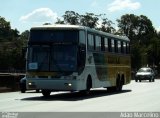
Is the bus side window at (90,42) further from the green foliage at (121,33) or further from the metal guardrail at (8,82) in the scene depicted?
the green foliage at (121,33)

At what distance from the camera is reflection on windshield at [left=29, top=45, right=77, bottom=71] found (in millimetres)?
24172

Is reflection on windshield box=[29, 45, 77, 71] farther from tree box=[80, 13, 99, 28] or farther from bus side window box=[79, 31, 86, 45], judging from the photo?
tree box=[80, 13, 99, 28]

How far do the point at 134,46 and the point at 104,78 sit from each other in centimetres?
7749

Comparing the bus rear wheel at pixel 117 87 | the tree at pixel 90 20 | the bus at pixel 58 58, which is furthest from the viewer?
the tree at pixel 90 20

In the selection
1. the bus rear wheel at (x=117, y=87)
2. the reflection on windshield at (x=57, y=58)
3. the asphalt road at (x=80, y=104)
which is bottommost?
the asphalt road at (x=80, y=104)

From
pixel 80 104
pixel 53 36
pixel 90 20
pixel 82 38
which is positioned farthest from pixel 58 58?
pixel 90 20

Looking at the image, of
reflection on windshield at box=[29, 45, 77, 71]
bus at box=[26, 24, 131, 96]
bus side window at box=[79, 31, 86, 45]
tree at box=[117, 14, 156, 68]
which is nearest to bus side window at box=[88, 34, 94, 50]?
bus at box=[26, 24, 131, 96]

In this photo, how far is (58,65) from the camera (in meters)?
24.2

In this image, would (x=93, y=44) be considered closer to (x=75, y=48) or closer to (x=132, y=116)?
(x=75, y=48)

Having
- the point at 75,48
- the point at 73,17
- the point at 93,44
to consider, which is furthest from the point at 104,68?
the point at 73,17

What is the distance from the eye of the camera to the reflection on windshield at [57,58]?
24.2 m

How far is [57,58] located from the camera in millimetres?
24219

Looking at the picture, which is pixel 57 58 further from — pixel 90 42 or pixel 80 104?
pixel 80 104

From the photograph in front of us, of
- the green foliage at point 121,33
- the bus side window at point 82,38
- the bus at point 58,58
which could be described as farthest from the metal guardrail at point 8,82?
the green foliage at point 121,33
